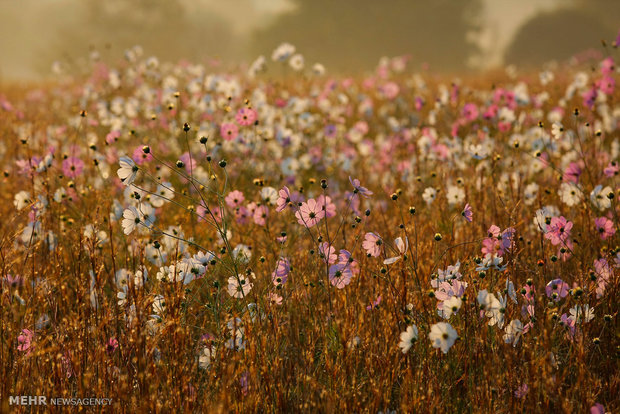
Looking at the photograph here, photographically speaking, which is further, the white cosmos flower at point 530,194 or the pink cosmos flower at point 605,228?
the white cosmos flower at point 530,194

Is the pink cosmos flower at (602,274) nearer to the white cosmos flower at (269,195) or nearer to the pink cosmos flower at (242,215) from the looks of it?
the white cosmos flower at (269,195)

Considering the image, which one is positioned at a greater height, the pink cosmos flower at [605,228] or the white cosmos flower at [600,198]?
the white cosmos flower at [600,198]

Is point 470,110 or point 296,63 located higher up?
point 296,63

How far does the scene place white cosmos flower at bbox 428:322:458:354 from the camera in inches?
57.0

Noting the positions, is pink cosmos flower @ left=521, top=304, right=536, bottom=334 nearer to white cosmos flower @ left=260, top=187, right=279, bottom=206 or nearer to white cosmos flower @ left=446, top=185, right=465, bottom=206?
white cosmos flower @ left=446, top=185, right=465, bottom=206

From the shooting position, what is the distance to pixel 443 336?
146 cm

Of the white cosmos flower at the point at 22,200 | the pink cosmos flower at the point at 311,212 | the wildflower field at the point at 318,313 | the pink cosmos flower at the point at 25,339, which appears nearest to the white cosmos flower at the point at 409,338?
the wildflower field at the point at 318,313

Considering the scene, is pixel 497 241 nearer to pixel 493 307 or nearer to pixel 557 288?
pixel 557 288

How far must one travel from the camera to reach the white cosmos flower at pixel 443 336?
4.75ft

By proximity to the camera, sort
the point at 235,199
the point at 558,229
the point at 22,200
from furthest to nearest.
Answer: the point at 235,199 < the point at 22,200 < the point at 558,229

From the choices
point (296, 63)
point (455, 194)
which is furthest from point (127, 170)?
point (296, 63)

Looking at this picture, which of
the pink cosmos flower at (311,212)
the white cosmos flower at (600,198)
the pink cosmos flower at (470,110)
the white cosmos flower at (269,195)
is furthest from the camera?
the pink cosmos flower at (470,110)

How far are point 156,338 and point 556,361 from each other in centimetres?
123

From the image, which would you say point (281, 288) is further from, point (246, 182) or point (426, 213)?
point (246, 182)
